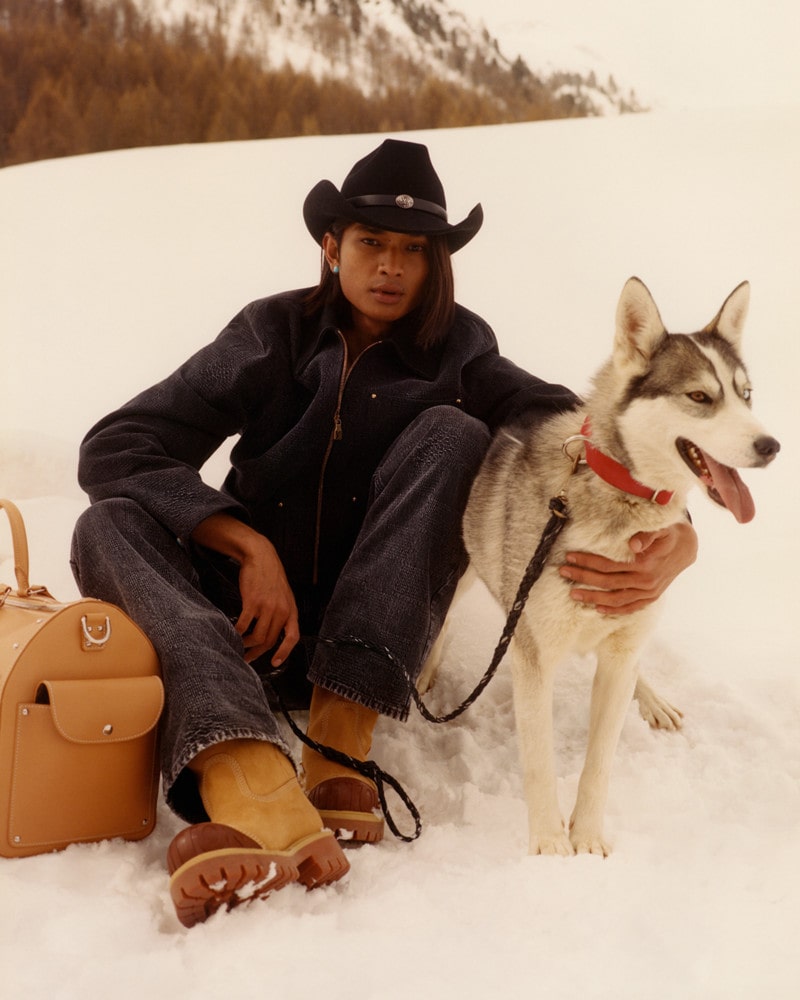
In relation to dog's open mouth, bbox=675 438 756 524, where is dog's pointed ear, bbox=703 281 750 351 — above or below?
above

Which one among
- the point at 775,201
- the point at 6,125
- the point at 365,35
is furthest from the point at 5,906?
the point at 775,201

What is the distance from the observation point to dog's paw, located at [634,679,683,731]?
1936 mm

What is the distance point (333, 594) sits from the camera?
64.7 inches

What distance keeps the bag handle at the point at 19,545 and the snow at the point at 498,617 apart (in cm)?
45

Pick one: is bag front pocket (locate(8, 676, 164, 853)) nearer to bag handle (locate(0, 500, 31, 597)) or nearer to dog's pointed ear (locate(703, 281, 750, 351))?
bag handle (locate(0, 500, 31, 597))

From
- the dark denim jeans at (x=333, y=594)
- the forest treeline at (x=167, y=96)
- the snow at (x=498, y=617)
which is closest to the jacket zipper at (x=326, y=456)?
the dark denim jeans at (x=333, y=594)

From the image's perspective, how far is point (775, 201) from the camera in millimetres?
2295

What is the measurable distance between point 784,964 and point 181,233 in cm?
239

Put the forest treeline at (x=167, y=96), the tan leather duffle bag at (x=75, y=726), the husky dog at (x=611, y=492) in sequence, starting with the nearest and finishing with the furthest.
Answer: the tan leather duffle bag at (x=75, y=726) → the husky dog at (x=611, y=492) → the forest treeline at (x=167, y=96)

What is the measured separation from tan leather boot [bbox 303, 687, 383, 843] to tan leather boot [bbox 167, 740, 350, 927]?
167mm

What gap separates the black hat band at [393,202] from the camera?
182cm

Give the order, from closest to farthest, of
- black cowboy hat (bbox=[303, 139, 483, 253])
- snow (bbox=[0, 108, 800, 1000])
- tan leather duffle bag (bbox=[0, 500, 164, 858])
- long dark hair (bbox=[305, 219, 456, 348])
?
snow (bbox=[0, 108, 800, 1000]) → tan leather duffle bag (bbox=[0, 500, 164, 858]) → black cowboy hat (bbox=[303, 139, 483, 253]) → long dark hair (bbox=[305, 219, 456, 348])

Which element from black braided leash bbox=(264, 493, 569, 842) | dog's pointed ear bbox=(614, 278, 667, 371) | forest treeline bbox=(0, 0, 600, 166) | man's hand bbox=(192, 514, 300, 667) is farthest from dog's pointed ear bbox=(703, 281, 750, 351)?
forest treeline bbox=(0, 0, 600, 166)

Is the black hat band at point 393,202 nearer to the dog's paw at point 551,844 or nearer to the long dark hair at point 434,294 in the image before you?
the long dark hair at point 434,294
